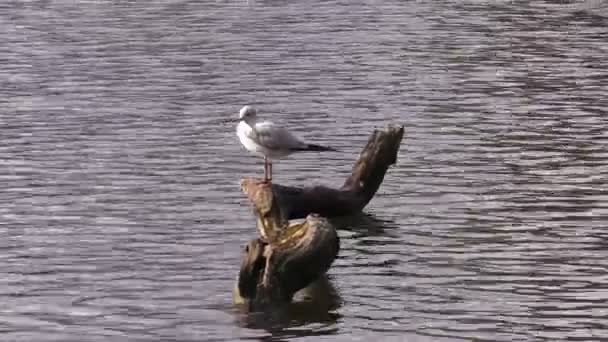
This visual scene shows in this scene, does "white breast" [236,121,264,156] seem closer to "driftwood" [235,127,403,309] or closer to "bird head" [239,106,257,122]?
"bird head" [239,106,257,122]

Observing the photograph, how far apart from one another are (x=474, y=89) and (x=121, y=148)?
11.4m

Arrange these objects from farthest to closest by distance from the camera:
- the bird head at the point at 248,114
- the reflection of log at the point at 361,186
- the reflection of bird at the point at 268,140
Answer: the reflection of log at the point at 361,186, the bird head at the point at 248,114, the reflection of bird at the point at 268,140

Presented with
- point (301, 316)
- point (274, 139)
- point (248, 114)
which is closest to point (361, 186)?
point (274, 139)

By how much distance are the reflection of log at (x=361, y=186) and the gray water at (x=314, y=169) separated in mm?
465

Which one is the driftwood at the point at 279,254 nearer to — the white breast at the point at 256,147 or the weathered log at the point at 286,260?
the weathered log at the point at 286,260

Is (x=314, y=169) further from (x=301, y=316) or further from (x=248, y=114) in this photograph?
(x=301, y=316)

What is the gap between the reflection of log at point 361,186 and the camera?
92.0ft

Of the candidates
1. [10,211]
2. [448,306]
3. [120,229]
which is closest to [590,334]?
[448,306]

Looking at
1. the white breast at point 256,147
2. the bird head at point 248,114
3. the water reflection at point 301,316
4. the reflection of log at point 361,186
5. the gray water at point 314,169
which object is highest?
the bird head at point 248,114

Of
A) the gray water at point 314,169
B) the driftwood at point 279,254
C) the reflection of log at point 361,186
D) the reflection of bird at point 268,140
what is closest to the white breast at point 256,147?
the reflection of bird at point 268,140

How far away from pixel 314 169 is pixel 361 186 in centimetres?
464

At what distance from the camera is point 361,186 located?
94.8ft

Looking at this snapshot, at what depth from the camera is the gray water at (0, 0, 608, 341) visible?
922 inches

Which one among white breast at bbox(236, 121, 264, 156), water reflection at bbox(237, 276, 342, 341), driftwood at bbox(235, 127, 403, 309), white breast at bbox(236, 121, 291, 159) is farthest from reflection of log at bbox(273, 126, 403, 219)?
water reflection at bbox(237, 276, 342, 341)
